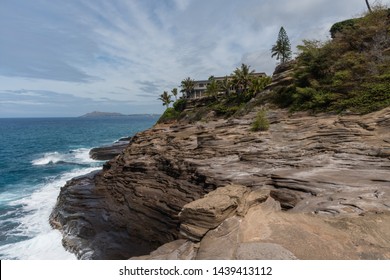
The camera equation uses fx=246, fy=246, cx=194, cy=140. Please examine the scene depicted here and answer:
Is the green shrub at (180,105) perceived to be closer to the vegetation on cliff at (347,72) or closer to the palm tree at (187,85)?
the palm tree at (187,85)

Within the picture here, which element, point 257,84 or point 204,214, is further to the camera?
point 257,84

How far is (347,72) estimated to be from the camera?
22969 mm

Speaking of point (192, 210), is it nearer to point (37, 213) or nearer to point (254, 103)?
point (37, 213)

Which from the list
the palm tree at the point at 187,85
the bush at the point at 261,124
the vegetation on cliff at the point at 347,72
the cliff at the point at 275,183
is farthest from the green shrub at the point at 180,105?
the bush at the point at 261,124

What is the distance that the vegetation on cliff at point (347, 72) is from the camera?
2002cm

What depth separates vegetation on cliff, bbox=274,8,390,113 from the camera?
2002cm

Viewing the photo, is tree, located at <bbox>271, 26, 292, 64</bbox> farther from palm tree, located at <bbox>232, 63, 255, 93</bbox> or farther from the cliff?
the cliff

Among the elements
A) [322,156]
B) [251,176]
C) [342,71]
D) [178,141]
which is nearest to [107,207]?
[178,141]

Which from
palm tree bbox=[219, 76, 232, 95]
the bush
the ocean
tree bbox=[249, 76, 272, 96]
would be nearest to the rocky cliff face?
the bush

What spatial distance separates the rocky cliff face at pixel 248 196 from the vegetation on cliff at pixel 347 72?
76.7 inches

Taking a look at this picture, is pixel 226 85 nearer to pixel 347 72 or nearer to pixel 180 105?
pixel 180 105

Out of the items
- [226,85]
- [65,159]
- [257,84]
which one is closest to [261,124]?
[257,84]

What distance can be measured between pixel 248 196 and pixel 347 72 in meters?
18.1

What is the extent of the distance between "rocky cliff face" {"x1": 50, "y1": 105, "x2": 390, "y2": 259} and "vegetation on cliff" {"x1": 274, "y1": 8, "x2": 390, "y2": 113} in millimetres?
1948
